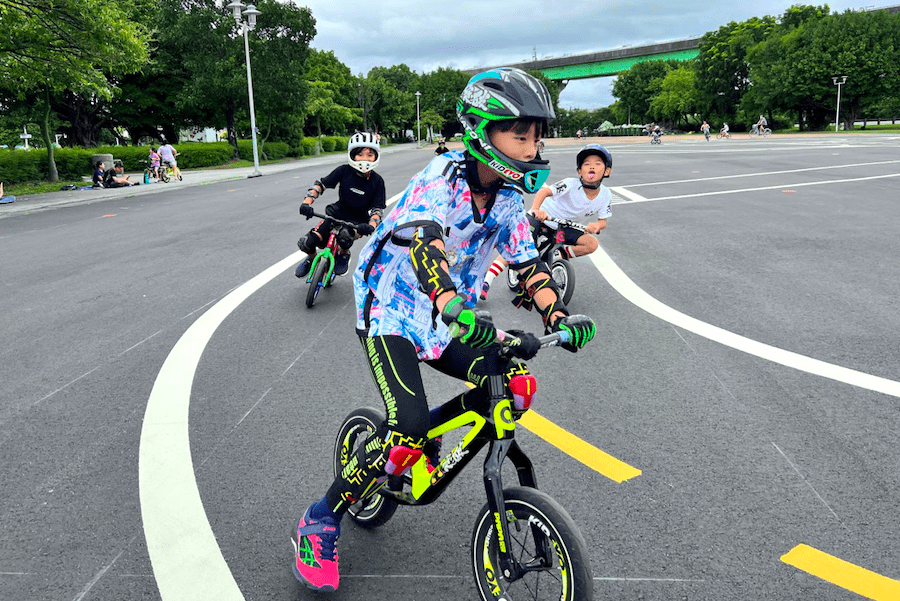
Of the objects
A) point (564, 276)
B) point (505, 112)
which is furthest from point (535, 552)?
point (564, 276)

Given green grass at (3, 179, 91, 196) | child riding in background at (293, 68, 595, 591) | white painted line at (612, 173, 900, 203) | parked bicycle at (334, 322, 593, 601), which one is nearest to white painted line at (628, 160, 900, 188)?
white painted line at (612, 173, 900, 203)

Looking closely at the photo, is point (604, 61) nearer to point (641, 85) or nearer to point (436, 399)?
point (641, 85)

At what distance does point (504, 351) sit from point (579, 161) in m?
6.04

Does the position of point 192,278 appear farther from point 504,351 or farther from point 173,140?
point 173,140

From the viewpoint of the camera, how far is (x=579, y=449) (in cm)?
421

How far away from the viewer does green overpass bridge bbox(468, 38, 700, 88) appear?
12150 cm

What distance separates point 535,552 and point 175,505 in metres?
2.04

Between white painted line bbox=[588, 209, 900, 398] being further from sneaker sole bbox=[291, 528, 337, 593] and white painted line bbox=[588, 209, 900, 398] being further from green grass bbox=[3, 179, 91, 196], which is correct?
green grass bbox=[3, 179, 91, 196]

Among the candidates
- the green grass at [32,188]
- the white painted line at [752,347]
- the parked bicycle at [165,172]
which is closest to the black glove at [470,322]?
the white painted line at [752,347]

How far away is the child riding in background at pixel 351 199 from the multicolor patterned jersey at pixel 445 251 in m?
4.96

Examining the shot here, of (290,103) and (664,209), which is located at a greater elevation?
(290,103)

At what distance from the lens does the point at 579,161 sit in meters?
8.16

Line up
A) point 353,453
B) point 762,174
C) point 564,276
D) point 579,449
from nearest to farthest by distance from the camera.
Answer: point 353,453 → point 579,449 → point 564,276 → point 762,174

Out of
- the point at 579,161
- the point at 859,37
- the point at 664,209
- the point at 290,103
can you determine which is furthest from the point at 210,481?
the point at 859,37
